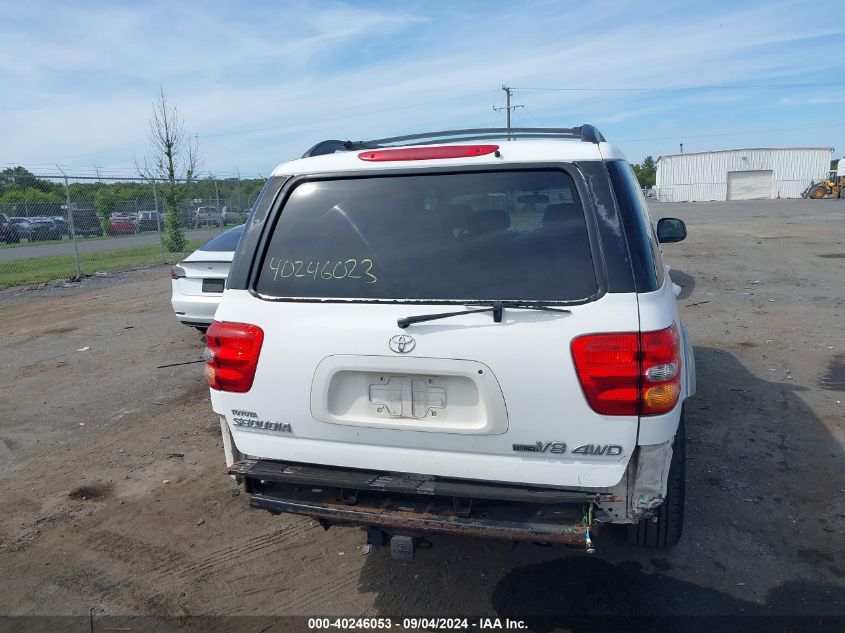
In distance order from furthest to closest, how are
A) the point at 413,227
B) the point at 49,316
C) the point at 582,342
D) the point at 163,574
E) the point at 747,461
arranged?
1. the point at 49,316
2. the point at 747,461
3. the point at 163,574
4. the point at 413,227
5. the point at 582,342

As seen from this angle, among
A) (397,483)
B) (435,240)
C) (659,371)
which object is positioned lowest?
(397,483)

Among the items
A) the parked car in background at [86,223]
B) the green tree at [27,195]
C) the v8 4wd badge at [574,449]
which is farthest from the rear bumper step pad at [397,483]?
the parked car in background at [86,223]

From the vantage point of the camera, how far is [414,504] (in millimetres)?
2758

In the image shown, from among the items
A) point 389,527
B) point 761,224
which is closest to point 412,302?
point 389,527

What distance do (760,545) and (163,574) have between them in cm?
313

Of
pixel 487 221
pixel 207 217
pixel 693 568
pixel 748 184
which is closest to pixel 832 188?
pixel 748 184

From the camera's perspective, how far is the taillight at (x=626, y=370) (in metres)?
2.45

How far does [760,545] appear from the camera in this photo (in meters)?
3.50

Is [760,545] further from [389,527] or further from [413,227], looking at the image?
[413,227]

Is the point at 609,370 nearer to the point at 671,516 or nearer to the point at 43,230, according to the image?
the point at 671,516

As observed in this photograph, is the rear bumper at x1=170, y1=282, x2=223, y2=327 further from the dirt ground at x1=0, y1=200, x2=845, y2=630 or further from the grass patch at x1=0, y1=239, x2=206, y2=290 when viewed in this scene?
the grass patch at x1=0, y1=239, x2=206, y2=290

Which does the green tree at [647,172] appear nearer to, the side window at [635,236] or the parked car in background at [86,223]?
the parked car in background at [86,223]

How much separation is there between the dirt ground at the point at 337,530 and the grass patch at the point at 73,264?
885 centimetres

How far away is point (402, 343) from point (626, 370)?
2.82 ft
